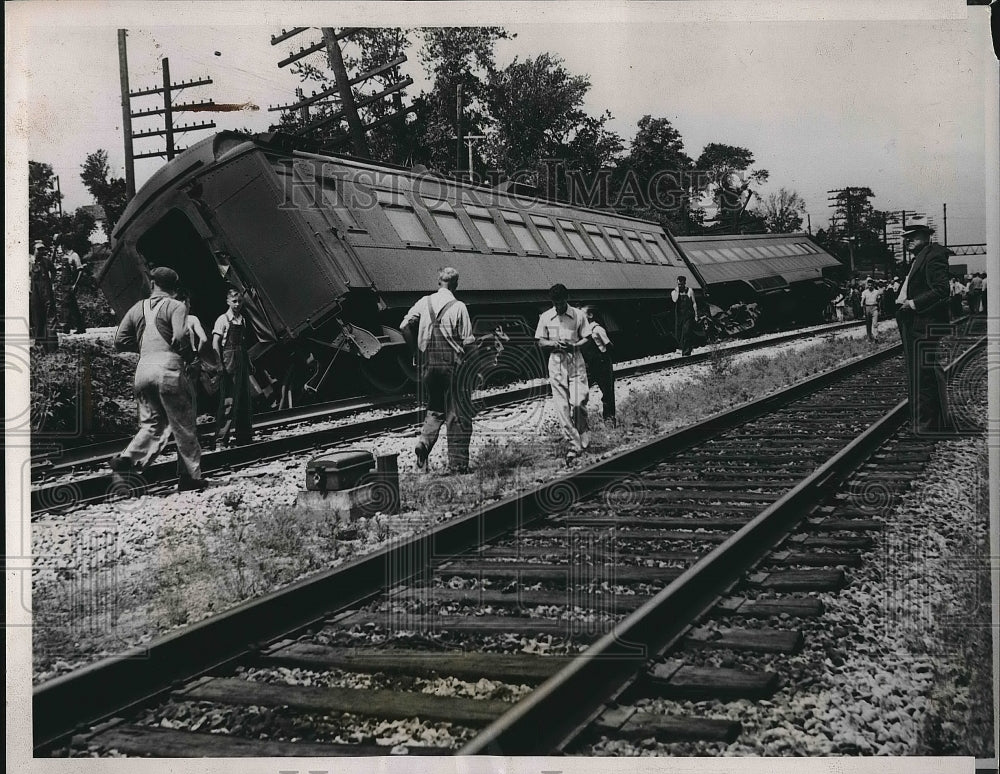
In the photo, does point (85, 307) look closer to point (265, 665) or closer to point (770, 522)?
point (265, 665)

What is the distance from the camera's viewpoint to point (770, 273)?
8.56 m

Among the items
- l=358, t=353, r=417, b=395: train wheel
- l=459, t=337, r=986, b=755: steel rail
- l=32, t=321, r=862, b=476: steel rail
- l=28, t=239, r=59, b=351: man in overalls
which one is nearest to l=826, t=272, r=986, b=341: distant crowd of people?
l=32, t=321, r=862, b=476: steel rail

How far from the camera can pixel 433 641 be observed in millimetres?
3250

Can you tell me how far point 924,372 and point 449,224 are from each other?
3.78m

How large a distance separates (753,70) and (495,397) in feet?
8.29

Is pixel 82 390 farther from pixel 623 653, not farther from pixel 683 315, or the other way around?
pixel 683 315

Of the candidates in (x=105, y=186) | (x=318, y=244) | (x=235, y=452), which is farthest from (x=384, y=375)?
(x=105, y=186)

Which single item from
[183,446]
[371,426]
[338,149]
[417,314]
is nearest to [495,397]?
[417,314]

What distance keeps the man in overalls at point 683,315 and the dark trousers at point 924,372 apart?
3399 millimetres

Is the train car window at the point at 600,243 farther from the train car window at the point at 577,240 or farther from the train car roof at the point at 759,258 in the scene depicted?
the train car roof at the point at 759,258

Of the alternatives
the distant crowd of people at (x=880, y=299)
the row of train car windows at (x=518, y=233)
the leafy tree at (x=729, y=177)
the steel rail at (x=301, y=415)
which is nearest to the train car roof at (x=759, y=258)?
the distant crowd of people at (x=880, y=299)

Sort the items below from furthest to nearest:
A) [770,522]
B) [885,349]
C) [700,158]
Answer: [885,349], [700,158], [770,522]

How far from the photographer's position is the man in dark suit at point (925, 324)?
5.18m

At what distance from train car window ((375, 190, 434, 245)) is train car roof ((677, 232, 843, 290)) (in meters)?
2.43
